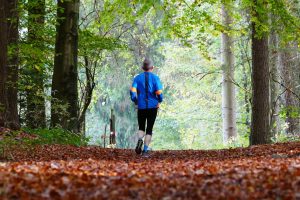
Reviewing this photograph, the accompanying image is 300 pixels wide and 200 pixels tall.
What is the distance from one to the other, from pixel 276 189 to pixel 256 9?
31.8 ft

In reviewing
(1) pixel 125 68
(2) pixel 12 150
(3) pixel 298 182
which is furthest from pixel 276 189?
(1) pixel 125 68

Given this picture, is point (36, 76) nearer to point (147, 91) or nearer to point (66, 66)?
point (66, 66)

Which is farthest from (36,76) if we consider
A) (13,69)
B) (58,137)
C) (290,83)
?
(290,83)

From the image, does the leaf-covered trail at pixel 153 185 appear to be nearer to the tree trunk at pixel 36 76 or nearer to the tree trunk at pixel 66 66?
the tree trunk at pixel 66 66

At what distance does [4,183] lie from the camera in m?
4.75

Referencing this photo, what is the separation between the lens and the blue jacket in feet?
34.0

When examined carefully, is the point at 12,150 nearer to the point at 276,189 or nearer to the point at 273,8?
the point at 276,189

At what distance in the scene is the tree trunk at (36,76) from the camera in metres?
14.4

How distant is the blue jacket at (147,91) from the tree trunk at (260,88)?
203 inches

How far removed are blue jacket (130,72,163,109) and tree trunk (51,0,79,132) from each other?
448cm

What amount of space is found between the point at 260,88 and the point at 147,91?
216 inches

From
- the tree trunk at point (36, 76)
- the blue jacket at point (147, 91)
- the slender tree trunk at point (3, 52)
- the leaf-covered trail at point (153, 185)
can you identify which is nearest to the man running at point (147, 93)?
the blue jacket at point (147, 91)

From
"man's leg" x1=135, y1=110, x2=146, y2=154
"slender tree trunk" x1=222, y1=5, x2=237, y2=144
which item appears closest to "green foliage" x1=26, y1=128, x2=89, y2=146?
"man's leg" x1=135, y1=110, x2=146, y2=154

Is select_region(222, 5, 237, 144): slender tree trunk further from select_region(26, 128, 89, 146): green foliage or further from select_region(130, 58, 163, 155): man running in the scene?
select_region(130, 58, 163, 155): man running
